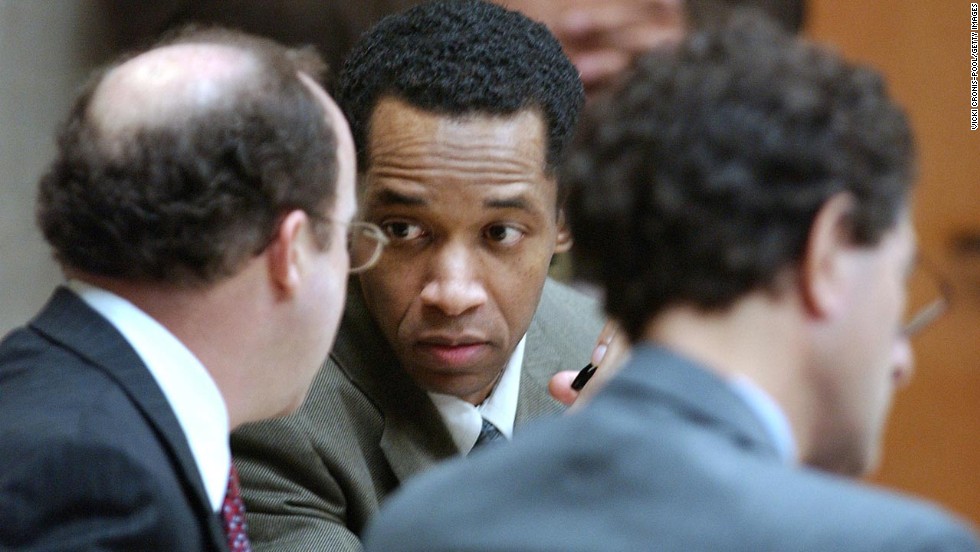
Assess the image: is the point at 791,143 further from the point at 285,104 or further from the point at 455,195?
the point at 455,195

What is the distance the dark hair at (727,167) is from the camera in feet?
3.50

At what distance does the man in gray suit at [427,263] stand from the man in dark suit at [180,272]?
0.27 m

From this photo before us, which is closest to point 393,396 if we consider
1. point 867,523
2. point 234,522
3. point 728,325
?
point 234,522

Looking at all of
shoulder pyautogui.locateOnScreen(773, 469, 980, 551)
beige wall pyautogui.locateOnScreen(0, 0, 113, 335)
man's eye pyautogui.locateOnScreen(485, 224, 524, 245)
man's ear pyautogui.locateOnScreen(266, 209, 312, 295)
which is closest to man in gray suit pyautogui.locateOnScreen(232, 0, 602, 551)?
man's eye pyautogui.locateOnScreen(485, 224, 524, 245)

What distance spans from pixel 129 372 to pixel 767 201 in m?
0.70

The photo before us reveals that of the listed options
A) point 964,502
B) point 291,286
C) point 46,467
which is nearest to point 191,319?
point 291,286

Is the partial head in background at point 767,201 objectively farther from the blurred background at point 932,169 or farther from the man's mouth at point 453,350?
the blurred background at point 932,169

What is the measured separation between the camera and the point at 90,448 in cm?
131

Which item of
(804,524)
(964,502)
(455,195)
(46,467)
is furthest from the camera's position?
(964,502)

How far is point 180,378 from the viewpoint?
146 centimetres

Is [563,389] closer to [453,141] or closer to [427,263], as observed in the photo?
[427,263]

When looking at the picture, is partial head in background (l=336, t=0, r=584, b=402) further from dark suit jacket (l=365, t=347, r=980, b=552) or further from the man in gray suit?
dark suit jacket (l=365, t=347, r=980, b=552)

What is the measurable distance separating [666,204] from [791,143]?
107mm

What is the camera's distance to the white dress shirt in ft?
6.59
